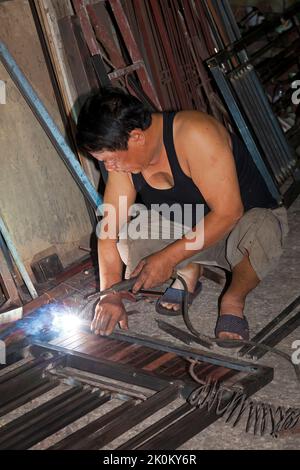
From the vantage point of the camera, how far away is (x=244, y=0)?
8.95 meters

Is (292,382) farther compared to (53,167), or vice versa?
(53,167)

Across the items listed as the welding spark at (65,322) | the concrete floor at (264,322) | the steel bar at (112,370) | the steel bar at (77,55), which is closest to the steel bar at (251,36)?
the steel bar at (77,55)

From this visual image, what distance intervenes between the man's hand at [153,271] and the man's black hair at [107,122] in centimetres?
54

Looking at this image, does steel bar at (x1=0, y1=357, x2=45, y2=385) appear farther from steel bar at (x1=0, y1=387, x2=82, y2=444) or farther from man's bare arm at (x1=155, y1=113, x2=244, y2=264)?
man's bare arm at (x1=155, y1=113, x2=244, y2=264)

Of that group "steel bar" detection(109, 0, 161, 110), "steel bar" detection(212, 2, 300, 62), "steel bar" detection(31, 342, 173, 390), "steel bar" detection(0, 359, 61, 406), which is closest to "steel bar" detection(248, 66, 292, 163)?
"steel bar" detection(212, 2, 300, 62)

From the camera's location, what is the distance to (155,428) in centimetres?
290

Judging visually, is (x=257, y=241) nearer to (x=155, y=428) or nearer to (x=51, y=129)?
(x=155, y=428)

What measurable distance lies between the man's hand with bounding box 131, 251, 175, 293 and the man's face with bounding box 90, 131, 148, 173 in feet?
1.39

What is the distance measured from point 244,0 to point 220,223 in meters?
6.07

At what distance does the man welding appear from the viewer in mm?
3365

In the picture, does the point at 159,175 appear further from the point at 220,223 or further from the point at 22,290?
the point at 22,290

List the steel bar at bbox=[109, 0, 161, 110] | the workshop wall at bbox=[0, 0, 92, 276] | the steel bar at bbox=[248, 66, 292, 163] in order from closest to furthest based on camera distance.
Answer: the workshop wall at bbox=[0, 0, 92, 276] → the steel bar at bbox=[109, 0, 161, 110] → the steel bar at bbox=[248, 66, 292, 163]

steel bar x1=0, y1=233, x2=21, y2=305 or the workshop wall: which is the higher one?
the workshop wall

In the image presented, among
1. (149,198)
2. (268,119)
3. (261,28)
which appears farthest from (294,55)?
(149,198)
